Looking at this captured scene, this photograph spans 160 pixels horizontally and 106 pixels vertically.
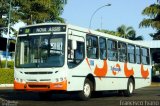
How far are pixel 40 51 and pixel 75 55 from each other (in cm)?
137

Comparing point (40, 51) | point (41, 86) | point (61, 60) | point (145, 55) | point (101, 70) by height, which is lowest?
point (41, 86)

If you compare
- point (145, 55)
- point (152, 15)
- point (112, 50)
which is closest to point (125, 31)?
point (152, 15)

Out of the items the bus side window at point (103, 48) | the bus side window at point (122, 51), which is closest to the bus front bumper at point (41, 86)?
the bus side window at point (103, 48)

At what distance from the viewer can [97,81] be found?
19922mm

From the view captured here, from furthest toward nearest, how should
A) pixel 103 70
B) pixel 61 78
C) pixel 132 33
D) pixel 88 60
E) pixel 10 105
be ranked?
pixel 132 33, pixel 103 70, pixel 88 60, pixel 61 78, pixel 10 105

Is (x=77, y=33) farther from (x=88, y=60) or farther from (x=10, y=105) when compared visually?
(x=10, y=105)

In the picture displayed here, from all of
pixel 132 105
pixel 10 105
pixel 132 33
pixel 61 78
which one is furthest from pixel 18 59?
pixel 132 33

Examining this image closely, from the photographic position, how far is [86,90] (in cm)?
1908

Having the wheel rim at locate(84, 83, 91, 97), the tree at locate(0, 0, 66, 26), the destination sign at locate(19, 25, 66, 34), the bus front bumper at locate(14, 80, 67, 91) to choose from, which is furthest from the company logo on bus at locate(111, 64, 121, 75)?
the tree at locate(0, 0, 66, 26)

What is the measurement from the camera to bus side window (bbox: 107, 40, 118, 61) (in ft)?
69.6

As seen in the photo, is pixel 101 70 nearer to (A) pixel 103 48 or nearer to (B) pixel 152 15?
(A) pixel 103 48

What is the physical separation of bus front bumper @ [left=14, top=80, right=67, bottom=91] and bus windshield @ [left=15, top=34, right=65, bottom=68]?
672mm

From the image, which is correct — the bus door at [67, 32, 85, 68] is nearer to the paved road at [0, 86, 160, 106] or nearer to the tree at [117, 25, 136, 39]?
the paved road at [0, 86, 160, 106]

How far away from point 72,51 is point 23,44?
2051 mm
